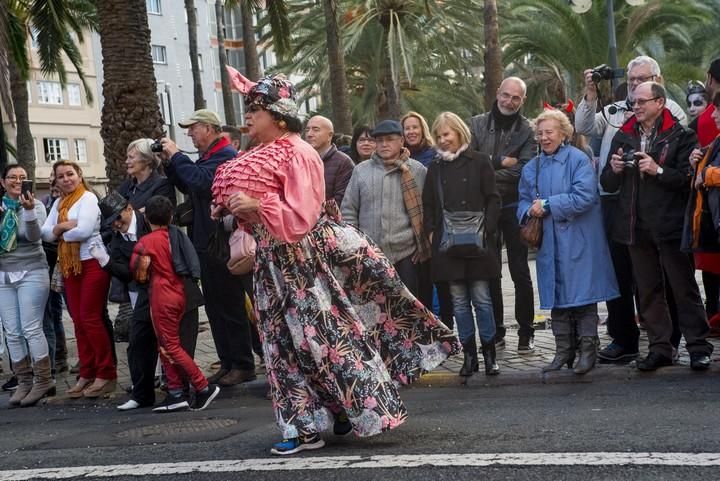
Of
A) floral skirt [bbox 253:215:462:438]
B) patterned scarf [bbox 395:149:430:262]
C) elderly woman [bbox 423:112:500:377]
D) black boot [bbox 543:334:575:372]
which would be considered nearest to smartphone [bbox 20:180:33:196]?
patterned scarf [bbox 395:149:430:262]

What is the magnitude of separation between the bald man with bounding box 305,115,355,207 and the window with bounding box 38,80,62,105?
1963 inches

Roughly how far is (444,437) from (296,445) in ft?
2.65

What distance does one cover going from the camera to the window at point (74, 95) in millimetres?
58500

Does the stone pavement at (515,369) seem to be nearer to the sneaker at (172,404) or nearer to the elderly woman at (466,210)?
the elderly woman at (466,210)

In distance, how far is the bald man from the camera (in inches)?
379

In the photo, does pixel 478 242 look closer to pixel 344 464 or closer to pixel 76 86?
pixel 344 464

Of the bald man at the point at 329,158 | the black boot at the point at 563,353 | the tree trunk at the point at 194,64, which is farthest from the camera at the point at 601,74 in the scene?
the tree trunk at the point at 194,64

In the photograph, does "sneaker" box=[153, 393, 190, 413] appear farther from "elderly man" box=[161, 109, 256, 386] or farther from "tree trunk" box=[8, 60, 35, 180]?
"tree trunk" box=[8, 60, 35, 180]

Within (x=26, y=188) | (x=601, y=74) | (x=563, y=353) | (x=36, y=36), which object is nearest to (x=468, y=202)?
(x=563, y=353)

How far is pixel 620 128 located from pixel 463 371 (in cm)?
220

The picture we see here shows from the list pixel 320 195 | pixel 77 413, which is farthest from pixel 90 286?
pixel 320 195

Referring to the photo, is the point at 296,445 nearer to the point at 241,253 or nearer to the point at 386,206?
the point at 241,253

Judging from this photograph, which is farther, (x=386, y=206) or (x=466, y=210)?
(x=386, y=206)

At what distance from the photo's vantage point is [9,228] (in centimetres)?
953
